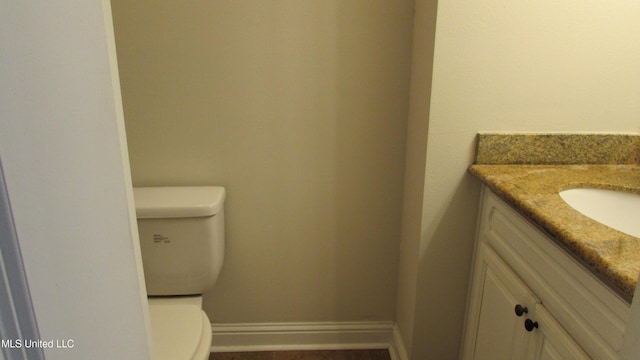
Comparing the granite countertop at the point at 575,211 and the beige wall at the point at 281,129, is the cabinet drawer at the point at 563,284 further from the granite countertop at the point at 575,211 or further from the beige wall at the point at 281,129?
the beige wall at the point at 281,129

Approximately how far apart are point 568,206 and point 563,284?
0.19m

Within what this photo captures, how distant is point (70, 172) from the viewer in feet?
1.45

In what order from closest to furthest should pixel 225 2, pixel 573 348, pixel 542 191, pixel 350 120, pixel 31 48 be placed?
pixel 31 48 < pixel 573 348 < pixel 542 191 < pixel 225 2 < pixel 350 120

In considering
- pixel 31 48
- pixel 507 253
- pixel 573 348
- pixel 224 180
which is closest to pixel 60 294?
pixel 31 48

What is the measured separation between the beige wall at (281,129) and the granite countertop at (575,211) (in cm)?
47

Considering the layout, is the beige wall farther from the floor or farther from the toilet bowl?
the toilet bowl

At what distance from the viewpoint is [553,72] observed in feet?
4.04

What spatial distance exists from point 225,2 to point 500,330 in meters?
1.34

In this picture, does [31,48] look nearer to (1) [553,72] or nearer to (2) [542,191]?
(2) [542,191]

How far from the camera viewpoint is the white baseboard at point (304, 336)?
69.7 inches

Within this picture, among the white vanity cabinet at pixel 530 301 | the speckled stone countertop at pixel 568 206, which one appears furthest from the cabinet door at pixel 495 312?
the speckled stone countertop at pixel 568 206

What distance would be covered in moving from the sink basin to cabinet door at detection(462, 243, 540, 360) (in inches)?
10.0

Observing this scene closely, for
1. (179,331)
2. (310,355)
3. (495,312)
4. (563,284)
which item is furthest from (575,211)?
(310,355)

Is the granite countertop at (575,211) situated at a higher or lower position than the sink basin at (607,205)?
higher
